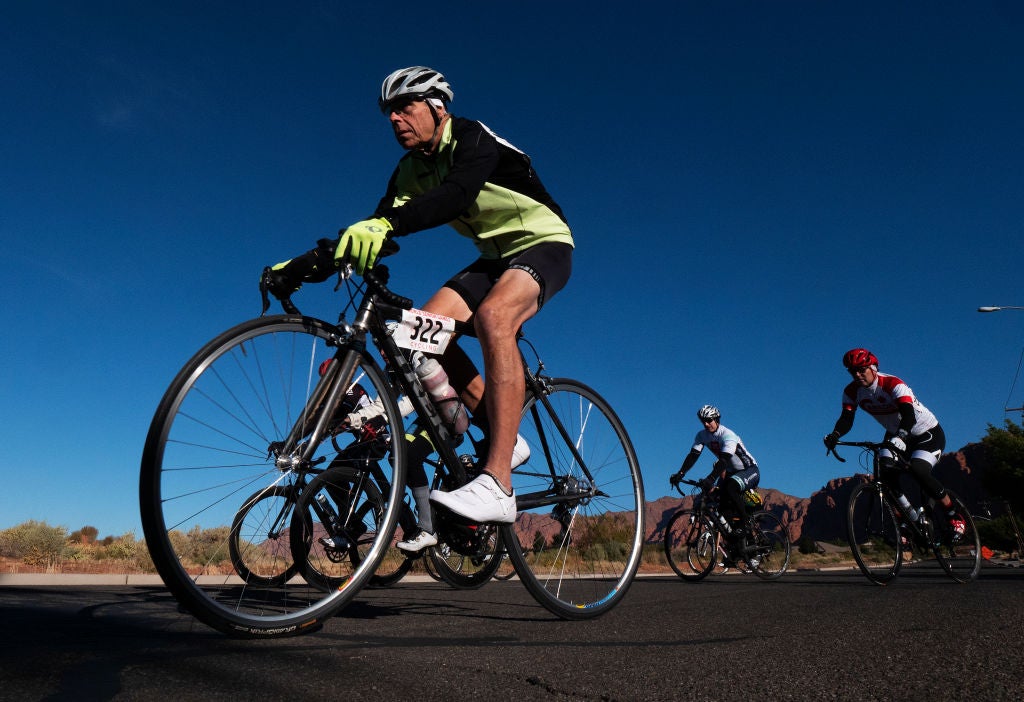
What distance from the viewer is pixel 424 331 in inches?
120

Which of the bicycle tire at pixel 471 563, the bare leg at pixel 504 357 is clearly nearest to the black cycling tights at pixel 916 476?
the bicycle tire at pixel 471 563

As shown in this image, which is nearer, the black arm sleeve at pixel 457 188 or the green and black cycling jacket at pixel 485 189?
the black arm sleeve at pixel 457 188

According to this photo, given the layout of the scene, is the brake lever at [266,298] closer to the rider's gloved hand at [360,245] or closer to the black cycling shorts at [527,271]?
the rider's gloved hand at [360,245]

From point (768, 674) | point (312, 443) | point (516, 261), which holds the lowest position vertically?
point (768, 674)

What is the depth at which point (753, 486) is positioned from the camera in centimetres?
1043

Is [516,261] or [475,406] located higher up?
[516,261]

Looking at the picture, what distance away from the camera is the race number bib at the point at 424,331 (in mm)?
2961

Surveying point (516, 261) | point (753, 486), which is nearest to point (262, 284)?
point (516, 261)

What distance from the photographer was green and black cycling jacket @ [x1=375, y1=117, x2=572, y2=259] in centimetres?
297

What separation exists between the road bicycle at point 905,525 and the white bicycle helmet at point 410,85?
6106 mm

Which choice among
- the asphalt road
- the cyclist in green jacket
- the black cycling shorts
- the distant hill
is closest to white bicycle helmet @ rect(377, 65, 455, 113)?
the cyclist in green jacket

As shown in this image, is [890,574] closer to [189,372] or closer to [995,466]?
[189,372]

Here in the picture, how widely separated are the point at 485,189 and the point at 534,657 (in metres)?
2.01

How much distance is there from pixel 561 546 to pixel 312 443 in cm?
177
